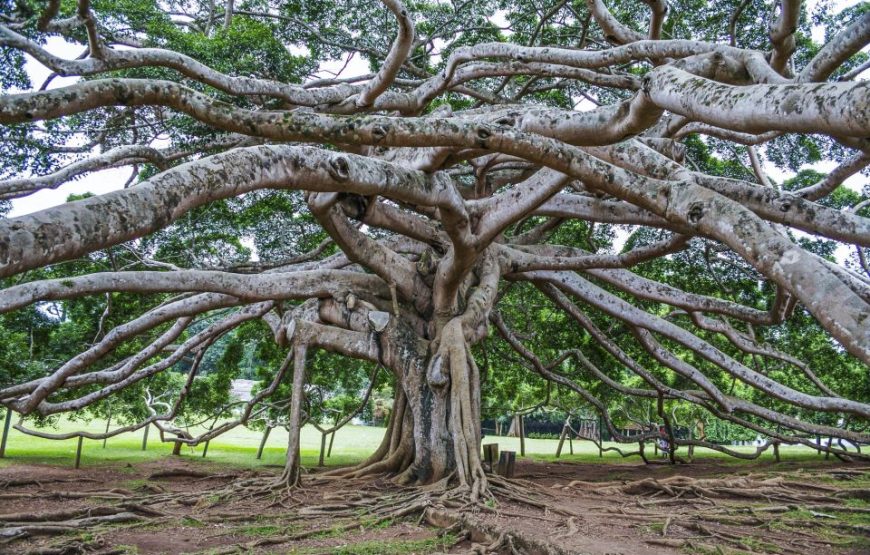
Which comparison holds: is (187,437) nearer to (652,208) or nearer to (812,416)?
(652,208)

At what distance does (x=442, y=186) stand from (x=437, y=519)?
2.89m

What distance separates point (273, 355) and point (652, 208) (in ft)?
32.7

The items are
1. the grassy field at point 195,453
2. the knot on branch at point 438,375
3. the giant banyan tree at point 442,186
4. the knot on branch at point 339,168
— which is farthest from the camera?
the grassy field at point 195,453

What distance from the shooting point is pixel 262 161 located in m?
3.92

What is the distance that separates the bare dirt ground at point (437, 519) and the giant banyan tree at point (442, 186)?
850 millimetres

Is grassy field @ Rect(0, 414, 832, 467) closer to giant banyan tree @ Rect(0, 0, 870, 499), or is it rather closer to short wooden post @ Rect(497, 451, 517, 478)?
giant banyan tree @ Rect(0, 0, 870, 499)

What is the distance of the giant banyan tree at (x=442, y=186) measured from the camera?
3.70 meters

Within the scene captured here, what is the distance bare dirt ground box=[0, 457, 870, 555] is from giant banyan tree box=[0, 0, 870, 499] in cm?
85

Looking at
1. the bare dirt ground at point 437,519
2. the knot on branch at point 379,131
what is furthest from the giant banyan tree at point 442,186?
the bare dirt ground at point 437,519

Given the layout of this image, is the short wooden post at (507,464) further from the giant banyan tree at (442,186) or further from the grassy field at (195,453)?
the grassy field at (195,453)

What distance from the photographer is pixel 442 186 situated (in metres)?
5.68

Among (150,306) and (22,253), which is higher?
(150,306)

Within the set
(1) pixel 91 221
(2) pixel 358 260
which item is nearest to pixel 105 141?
(2) pixel 358 260

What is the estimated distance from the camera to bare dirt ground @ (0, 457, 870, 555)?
15.6 feet
